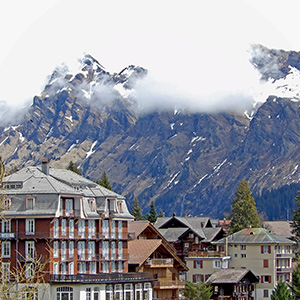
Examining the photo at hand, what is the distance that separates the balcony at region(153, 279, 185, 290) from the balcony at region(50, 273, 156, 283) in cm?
577

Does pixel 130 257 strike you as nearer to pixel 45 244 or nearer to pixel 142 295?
pixel 142 295

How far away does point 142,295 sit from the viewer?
370 ft

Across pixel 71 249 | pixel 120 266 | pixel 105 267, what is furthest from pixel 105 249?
pixel 71 249

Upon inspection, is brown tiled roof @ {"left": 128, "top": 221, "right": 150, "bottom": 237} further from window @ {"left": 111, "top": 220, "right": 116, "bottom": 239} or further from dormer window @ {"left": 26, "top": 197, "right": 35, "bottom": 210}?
dormer window @ {"left": 26, "top": 197, "right": 35, "bottom": 210}

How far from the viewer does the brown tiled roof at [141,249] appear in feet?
401

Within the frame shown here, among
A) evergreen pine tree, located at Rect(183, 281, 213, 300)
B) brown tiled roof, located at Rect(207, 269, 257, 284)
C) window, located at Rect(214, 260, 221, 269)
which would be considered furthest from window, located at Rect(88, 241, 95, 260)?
window, located at Rect(214, 260, 221, 269)

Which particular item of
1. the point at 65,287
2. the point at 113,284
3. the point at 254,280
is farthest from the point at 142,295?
the point at 254,280

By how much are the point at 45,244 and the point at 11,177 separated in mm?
11888

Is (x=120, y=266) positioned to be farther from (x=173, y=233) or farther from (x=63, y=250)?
(x=173, y=233)

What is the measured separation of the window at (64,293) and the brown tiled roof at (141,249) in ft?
70.9

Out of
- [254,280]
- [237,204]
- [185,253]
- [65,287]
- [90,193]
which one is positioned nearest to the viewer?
[65,287]

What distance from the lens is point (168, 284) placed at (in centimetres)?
12350

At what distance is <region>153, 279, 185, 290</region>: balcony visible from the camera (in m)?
121

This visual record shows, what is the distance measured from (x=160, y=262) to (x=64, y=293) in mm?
25902
